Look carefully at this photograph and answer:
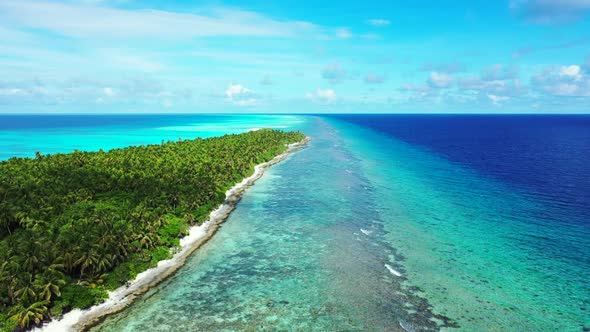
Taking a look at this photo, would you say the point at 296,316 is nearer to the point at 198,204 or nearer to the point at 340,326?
the point at 340,326

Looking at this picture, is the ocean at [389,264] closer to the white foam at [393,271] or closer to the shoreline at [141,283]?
the white foam at [393,271]

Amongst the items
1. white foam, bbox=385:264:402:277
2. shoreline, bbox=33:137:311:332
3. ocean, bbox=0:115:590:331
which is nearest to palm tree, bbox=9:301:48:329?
shoreline, bbox=33:137:311:332

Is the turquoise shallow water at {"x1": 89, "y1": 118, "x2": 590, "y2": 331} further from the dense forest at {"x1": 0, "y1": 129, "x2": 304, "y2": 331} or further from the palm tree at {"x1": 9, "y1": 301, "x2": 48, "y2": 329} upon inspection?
the dense forest at {"x1": 0, "y1": 129, "x2": 304, "y2": 331}

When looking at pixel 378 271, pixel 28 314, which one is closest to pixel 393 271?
pixel 378 271

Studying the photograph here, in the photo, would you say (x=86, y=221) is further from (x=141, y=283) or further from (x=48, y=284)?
(x=48, y=284)

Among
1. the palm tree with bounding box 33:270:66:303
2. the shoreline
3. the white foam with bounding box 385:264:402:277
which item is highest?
the palm tree with bounding box 33:270:66:303

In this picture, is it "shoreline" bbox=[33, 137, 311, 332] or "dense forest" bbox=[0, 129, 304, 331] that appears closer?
"shoreline" bbox=[33, 137, 311, 332]

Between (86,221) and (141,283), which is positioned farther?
(86,221)
